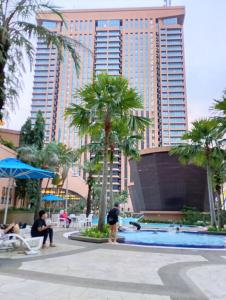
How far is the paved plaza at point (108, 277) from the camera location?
3.91 m

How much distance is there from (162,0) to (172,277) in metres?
135

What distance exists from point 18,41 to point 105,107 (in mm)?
6357

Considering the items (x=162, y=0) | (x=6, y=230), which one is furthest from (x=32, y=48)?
(x=162, y=0)

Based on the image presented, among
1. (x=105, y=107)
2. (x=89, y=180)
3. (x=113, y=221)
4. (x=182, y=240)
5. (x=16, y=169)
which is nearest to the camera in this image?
(x=113, y=221)

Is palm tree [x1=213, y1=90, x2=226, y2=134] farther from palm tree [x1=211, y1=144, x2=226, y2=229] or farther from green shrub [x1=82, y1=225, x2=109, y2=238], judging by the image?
green shrub [x1=82, y1=225, x2=109, y2=238]

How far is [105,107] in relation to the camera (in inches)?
499

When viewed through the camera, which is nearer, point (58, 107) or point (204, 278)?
point (204, 278)

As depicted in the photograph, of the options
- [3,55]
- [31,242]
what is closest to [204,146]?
[31,242]

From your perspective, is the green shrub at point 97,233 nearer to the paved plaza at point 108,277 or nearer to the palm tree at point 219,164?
the paved plaza at point 108,277

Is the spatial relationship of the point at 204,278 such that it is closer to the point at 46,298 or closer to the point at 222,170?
the point at 46,298

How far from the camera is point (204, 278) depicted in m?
5.09

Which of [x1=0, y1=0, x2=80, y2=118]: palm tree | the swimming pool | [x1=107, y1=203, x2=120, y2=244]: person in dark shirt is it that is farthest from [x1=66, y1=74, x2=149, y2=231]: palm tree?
[x1=0, y1=0, x2=80, y2=118]: palm tree

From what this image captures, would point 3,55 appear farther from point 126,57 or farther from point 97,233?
point 126,57

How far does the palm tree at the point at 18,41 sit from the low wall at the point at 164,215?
24551mm
